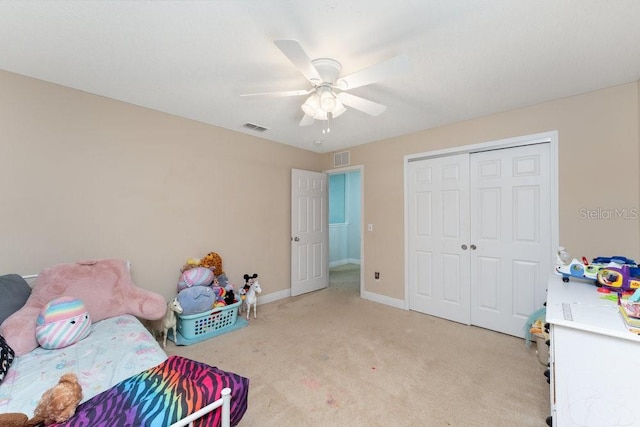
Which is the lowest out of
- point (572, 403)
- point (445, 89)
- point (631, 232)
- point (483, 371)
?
point (483, 371)

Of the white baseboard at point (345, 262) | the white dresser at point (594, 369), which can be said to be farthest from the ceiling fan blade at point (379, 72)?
the white baseboard at point (345, 262)

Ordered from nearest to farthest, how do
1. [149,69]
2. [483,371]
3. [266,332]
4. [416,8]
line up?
[416,8], [149,69], [483,371], [266,332]

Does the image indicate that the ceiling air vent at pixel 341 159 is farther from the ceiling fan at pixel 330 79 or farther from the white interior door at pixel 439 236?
the ceiling fan at pixel 330 79

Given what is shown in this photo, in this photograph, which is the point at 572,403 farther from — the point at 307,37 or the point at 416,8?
the point at 307,37

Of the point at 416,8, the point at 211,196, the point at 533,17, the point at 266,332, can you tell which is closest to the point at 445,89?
the point at 533,17

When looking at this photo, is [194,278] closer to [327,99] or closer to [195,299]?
[195,299]

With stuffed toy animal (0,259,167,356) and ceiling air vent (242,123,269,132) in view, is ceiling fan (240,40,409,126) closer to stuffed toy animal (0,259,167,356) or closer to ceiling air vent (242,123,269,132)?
ceiling air vent (242,123,269,132)

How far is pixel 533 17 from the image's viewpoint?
4.85 feet

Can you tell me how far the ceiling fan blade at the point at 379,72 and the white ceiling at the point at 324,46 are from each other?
23cm

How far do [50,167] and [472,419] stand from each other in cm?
367

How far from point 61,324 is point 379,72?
8.19 ft

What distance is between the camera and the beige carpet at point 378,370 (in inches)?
67.3

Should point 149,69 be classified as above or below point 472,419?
above

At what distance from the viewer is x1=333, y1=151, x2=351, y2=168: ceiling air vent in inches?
167
